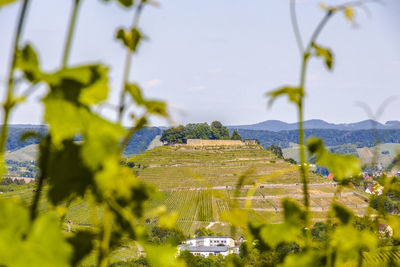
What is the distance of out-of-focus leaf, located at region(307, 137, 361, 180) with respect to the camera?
2.04 ft

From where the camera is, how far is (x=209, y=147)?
7262 cm

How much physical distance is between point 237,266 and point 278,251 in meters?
0.12

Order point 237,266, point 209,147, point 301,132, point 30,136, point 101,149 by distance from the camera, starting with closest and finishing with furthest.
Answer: point 101,149
point 30,136
point 301,132
point 237,266
point 209,147

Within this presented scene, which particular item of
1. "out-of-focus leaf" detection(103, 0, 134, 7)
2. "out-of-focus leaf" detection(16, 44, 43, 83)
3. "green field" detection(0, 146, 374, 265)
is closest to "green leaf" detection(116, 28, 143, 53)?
"out-of-focus leaf" detection(103, 0, 134, 7)

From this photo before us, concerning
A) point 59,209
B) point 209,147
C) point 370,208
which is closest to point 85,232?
point 59,209

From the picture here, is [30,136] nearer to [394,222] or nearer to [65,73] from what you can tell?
[65,73]

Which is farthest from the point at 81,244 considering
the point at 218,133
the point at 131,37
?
the point at 218,133

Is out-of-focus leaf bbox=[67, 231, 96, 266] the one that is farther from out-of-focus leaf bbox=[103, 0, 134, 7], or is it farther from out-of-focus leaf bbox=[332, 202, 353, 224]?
out-of-focus leaf bbox=[332, 202, 353, 224]

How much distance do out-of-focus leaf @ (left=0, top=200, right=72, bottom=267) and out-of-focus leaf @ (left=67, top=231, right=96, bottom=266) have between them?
0.50 ft

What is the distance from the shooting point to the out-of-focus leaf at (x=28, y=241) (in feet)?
1.24

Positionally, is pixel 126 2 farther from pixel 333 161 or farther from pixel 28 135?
pixel 333 161

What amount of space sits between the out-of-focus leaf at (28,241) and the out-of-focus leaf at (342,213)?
0.52 m

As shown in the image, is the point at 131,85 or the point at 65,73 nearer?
the point at 65,73

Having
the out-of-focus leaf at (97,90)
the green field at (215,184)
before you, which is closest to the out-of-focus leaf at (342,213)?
the out-of-focus leaf at (97,90)
